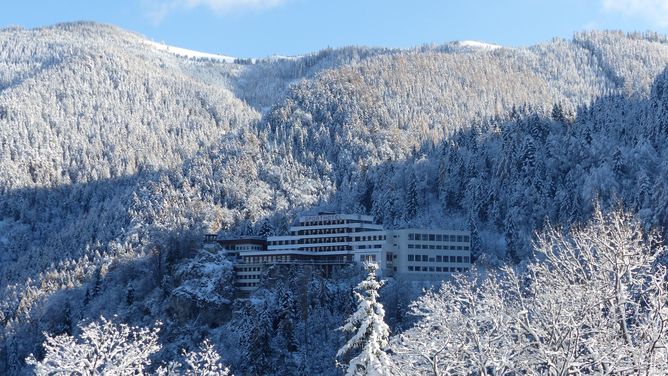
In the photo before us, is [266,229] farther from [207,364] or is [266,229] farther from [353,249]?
[207,364]

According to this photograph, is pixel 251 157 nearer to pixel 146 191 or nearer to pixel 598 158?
pixel 146 191

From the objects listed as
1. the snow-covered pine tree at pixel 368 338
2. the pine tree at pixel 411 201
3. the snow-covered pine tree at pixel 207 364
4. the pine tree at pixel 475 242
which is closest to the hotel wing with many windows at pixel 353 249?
the pine tree at pixel 475 242

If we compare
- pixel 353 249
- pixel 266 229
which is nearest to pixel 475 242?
pixel 353 249

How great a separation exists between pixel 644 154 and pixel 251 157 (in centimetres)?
9999

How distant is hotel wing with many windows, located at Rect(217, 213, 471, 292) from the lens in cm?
12038

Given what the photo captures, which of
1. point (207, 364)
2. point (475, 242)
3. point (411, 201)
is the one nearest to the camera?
point (207, 364)

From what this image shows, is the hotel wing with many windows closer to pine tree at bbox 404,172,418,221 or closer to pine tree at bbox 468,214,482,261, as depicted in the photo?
pine tree at bbox 468,214,482,261

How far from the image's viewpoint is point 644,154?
125 meters

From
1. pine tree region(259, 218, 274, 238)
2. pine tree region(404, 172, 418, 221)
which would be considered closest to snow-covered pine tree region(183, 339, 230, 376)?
pine tree region(404, 172, 418, 221)

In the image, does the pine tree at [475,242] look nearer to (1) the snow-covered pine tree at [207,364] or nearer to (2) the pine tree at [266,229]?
(2) the pine tree at [266,229]

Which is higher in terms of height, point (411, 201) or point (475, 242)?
point (411, 201)

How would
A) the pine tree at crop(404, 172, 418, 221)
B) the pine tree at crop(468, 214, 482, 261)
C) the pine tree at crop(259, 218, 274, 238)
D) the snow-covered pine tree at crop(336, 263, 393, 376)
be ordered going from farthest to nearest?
the pine tree at crop(259, 218, 274, 238)
the pine tree at crop(404, 172, 418, 221)
the pine tree at crop(468, 214, 482, 261)
the snow-covered pine tree at crop(336, 263, 393, 376)

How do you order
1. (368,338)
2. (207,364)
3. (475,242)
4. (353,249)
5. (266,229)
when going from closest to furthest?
(368,338), (207,364), (475,242), (353,249), (266,229)

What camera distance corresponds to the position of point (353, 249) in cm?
12738
